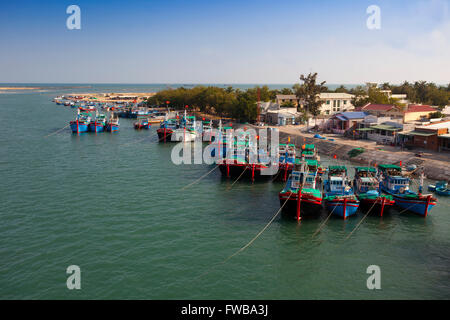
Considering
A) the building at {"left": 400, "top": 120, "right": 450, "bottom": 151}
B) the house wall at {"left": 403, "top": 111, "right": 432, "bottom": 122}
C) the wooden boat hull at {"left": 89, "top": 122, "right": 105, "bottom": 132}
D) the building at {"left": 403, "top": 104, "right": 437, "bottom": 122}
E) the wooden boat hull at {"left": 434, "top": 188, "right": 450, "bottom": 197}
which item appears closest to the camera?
the wooden boat hull at {"left": 434, "top": 188, "right": 450, "bottom": 197}

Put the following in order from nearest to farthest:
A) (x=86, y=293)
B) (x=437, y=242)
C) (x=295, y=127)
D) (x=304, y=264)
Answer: (x=86, y=293)
(x=304, y=264)
(x=437, y=242)
(x=295, y=127)

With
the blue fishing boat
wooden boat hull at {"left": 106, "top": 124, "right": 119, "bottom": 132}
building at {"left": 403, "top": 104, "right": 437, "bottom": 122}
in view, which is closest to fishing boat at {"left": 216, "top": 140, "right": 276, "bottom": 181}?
the blue fishing boat

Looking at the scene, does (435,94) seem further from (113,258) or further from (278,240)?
(113,258)

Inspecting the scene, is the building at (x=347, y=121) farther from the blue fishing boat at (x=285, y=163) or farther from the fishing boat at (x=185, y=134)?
the fishing boat at (x=185, y=134)

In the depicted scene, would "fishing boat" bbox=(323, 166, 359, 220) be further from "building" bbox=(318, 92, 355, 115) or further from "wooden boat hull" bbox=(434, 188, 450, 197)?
"building" bbox=(318, 92, 355, 115)

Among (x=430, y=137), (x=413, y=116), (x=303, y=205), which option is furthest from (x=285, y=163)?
(x=413, y=116)
